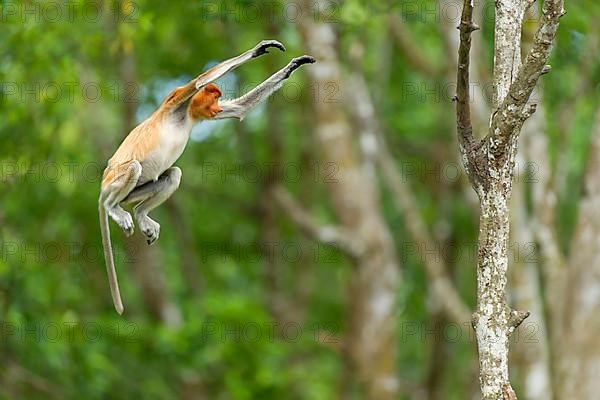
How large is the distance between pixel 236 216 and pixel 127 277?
4.75 ft

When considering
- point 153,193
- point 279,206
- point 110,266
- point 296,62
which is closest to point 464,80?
point 296,62

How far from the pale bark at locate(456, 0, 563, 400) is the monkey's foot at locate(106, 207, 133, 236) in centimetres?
115

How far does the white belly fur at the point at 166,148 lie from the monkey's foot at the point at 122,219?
0.14m

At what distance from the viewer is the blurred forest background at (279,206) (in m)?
7.68

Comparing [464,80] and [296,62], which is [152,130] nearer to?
[296,62]

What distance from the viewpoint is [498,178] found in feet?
11.4

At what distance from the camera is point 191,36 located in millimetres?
10555

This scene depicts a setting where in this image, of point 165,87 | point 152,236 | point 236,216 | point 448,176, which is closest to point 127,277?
point 236,216

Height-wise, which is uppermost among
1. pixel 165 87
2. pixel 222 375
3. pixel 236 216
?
pixel 165 87

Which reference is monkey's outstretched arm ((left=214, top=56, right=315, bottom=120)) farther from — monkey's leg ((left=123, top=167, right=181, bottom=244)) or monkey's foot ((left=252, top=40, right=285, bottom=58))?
monkey's leg ((left=123, top=167, right=181, bottom=244))

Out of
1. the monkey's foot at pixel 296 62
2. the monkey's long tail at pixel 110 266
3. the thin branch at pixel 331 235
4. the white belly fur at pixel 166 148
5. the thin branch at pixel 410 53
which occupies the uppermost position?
the thin branch at pixel 410 53

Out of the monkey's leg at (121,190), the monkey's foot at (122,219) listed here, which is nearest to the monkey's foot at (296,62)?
the monkey's leg at (121,190)

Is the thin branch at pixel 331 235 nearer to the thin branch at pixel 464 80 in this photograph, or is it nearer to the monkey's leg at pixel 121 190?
the thin branch at pixel 464 80

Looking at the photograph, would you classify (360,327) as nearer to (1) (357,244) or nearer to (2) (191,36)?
(1) (357,244)
